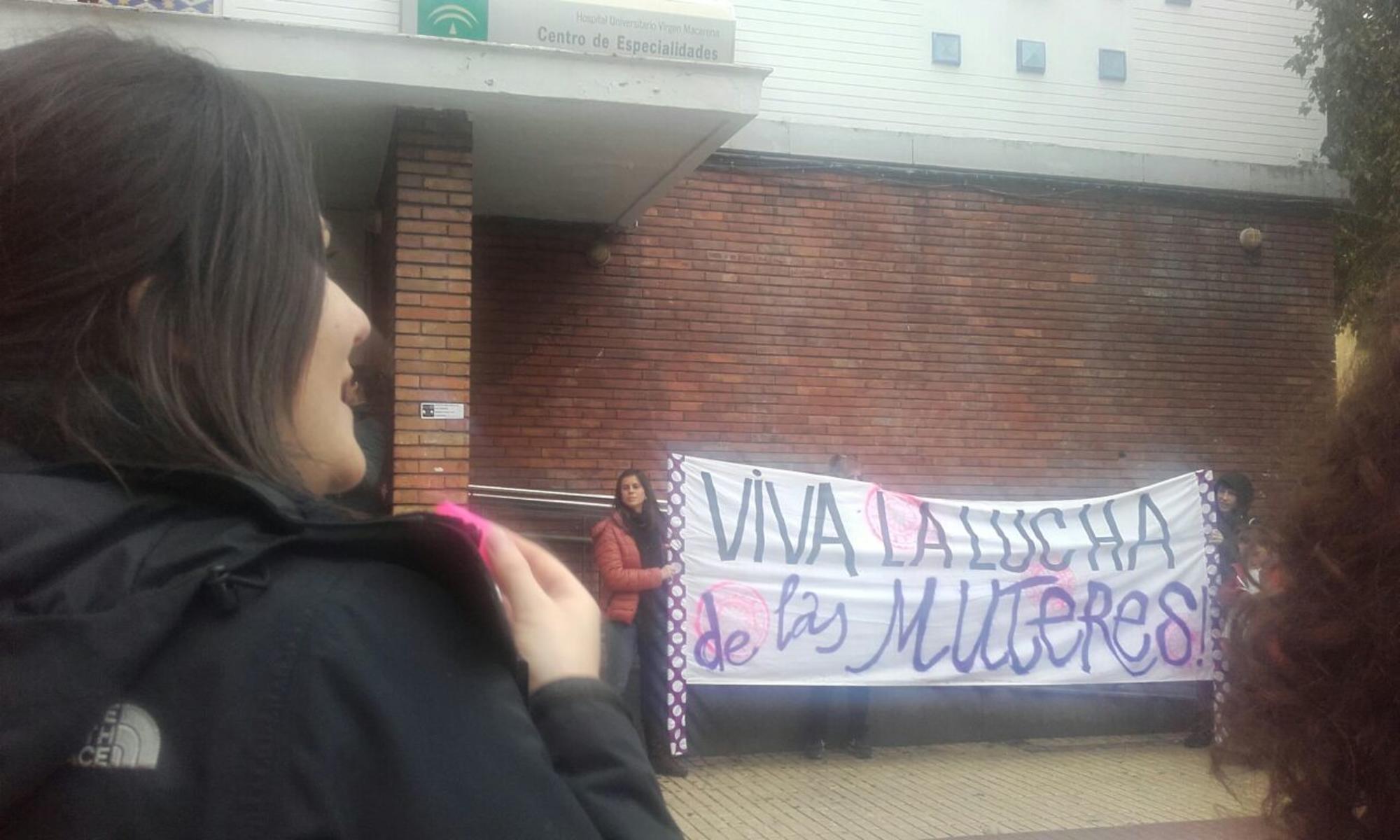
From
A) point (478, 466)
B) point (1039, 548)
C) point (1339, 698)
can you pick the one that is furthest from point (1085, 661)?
point (1339, 698)

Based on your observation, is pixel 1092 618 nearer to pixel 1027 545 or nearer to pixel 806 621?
pixel 1027 545

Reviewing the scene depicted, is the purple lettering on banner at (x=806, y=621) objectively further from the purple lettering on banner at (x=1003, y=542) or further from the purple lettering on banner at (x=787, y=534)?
the purple lettering on banner at (x=1003, y=542)

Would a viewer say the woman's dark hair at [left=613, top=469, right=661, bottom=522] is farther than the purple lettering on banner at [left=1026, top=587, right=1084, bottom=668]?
No

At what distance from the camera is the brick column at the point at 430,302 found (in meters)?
6.65

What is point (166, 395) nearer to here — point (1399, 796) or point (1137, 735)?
point (1399, 796)

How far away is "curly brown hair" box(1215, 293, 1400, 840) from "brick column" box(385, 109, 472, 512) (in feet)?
18.5

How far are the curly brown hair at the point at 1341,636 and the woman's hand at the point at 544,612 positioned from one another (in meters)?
0.72

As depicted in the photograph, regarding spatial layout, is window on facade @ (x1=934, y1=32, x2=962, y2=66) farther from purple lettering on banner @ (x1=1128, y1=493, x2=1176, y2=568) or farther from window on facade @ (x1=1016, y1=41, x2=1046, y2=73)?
purple lettering on banner @ (x1=1128, y1=493, x2=1176, y2=568)

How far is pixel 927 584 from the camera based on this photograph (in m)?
7.96

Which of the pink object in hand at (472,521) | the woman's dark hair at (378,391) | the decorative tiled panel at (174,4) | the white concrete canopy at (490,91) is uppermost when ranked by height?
the decorative tiled panel at (174,4)

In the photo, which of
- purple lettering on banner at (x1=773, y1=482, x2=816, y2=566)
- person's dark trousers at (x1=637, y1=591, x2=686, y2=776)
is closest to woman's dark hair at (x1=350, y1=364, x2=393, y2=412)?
person's dark trousers at (x1=637, y1=591, x2=686, y2=776)

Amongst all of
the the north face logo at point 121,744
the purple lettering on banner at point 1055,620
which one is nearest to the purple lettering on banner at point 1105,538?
the purple lettering on banner at point 1055,620

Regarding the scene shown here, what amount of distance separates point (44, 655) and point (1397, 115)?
1032cm

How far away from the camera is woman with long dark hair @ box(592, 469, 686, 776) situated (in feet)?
24.8
